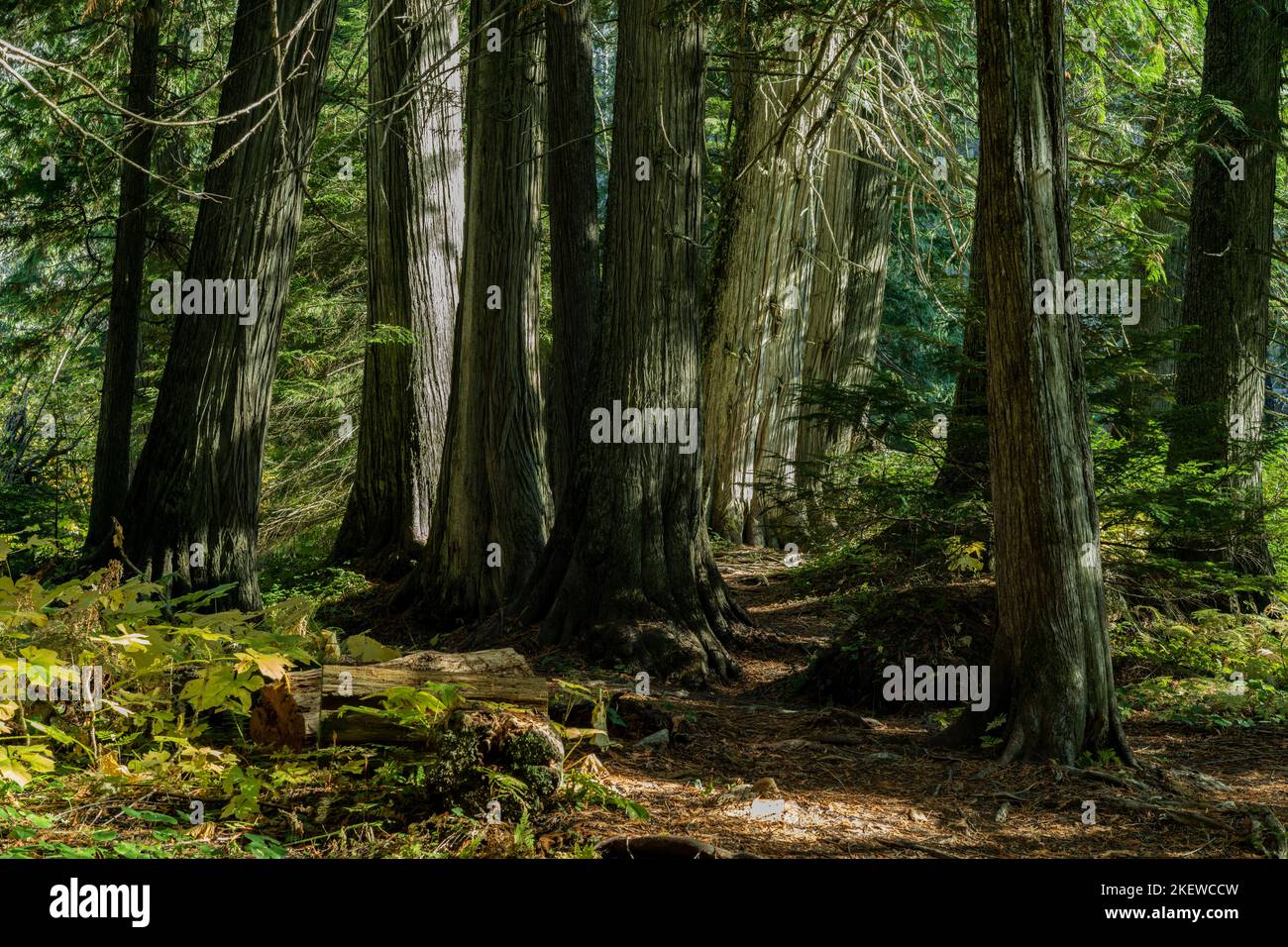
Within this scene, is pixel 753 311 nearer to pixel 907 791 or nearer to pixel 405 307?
pixel 405 307

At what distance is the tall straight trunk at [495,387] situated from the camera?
931 cm

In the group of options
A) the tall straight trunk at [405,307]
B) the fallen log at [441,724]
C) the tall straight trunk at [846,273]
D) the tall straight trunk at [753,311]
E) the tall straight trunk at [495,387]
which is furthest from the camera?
the tall straight trunk at [846,273]

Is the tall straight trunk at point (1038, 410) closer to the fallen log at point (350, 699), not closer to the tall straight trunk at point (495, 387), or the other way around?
the fallen log at point (350, 699)

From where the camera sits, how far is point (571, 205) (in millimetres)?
10086

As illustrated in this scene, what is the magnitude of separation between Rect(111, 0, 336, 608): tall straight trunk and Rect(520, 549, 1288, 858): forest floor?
8.26 feet

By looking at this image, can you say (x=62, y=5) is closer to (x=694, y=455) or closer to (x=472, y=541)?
(x=472, y=541)

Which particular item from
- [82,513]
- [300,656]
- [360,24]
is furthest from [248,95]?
[360,24]

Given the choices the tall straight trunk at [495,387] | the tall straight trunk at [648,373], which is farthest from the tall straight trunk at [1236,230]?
the tall straight trunk at [495,387]

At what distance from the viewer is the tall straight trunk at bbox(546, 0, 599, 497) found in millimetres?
9820

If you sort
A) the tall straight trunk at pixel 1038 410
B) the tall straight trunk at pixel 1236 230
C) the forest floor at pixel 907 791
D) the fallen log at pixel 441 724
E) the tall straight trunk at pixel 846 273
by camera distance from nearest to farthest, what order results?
the fallen log at pixel 441 724, the forest floor at pixel 907 791, the tall straight trunk at pixel 1038 410, the tall straight trunk at pixel 1236 230, the tall straight trunk at pixel 846 273

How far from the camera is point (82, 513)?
13711 millimetres

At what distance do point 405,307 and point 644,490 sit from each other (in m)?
4.94


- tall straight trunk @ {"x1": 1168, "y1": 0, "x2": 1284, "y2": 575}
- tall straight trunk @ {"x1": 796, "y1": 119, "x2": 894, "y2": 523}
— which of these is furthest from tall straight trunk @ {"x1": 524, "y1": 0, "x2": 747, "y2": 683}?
tall straight trunk @ {"x1": 796, "y1": 119, "x2": 894, "y2": 523}

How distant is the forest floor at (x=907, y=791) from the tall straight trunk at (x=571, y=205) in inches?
167
